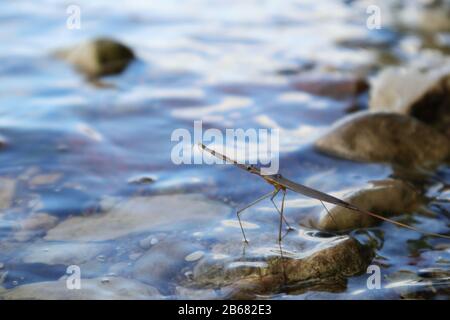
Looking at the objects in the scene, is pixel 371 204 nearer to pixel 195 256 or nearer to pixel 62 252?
pixel 195 256

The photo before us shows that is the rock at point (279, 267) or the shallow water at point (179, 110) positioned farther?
the shallow water at point (179, 110)

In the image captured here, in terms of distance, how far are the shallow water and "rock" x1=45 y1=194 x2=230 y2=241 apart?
2.6 inches

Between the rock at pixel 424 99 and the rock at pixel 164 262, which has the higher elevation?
the rock at pixel 424 99

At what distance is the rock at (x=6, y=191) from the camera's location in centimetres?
432

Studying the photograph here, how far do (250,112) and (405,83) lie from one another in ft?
4.82

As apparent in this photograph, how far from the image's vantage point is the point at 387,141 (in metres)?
4.95

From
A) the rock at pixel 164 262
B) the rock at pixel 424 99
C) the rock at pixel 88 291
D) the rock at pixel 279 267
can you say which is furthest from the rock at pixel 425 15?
the rock at pixel 88 291

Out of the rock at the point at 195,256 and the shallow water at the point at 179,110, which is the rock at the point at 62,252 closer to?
the shallow water at the point at 179,110

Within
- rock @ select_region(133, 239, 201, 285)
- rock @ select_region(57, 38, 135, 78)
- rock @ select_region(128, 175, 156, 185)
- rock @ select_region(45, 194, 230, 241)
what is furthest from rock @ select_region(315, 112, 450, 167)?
rock @ select_region(57, 38, 135, 78)

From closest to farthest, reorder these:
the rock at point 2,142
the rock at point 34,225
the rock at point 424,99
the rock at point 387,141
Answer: the rock at point 34,225 < the rock at point 387,141 < the rock at point 2,142 < the rock at point 424,99

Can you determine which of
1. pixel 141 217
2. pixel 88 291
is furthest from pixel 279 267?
pixel 141 217

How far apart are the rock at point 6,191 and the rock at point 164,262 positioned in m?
1.22
